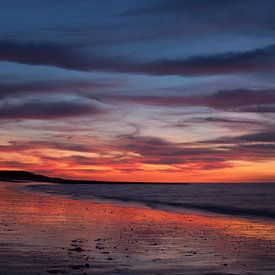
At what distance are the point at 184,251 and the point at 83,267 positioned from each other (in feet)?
18.1

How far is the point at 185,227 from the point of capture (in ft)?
99.8

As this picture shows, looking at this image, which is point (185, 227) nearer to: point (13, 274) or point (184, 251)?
point (184, 251)

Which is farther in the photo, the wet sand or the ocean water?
the ocean water

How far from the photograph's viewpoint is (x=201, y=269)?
16453 millimetres

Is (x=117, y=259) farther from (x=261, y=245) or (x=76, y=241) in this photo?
(x=261, y=245)

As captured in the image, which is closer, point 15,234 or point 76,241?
point 76,241

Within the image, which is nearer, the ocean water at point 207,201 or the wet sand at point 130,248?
the wet sand at point 130,248

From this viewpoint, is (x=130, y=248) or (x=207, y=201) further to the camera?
(x=207, y=201)

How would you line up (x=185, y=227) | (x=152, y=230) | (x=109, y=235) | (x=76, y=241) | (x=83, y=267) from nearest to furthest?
(x=83, y=267), (x=76, y=241), (x=109, y=235), (x=152, y=230), (x=185, y=227)

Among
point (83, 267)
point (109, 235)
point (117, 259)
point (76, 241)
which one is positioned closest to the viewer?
point (83, 267)

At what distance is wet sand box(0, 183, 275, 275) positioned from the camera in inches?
643

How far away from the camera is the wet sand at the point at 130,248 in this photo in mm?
16328

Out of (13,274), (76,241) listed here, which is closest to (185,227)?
(76,241)

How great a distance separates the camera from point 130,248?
2073cm
